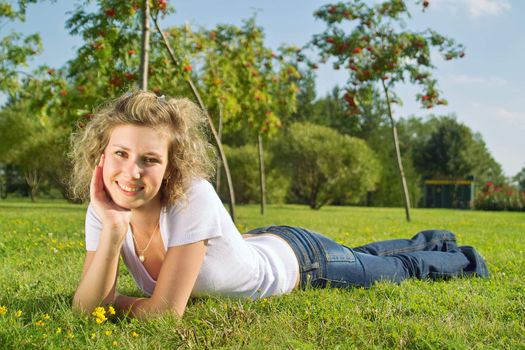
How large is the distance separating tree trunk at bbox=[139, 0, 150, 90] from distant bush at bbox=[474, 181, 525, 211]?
983 inches

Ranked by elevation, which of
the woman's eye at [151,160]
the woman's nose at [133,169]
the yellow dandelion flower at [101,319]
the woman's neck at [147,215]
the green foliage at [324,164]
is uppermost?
the green foliage at [324,164]

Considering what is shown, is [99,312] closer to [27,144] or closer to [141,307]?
[141,307]

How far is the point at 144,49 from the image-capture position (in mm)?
8492

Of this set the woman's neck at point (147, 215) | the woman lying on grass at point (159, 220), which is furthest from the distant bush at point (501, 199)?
the woman's neck at point (147, 215)

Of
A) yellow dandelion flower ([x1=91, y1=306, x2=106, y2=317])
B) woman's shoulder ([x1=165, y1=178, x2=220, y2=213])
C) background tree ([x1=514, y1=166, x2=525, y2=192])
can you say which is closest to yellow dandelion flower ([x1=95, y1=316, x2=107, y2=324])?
yellow dandelion flower ([x1=91, y1=306, x2=106, y2=317])

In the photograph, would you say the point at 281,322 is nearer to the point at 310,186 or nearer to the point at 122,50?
the point at 122,50

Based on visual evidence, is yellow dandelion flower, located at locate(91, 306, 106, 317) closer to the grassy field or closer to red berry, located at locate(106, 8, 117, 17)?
the grassy field

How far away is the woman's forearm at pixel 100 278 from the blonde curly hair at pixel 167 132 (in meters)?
0.38

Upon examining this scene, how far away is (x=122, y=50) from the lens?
9258 mm

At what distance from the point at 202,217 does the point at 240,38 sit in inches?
515

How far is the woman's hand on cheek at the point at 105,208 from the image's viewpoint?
290cm

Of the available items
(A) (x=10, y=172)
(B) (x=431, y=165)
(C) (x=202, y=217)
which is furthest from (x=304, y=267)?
(B) (x=431, y=165)

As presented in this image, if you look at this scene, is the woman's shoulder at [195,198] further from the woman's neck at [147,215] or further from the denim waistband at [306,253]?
the denim waistband at [306,253]

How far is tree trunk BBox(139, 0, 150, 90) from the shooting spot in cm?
828
